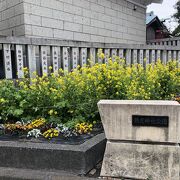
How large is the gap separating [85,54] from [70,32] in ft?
6.78

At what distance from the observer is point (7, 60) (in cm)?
455

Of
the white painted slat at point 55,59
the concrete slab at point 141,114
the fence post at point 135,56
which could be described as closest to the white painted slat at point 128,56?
the fence post at point 135,56

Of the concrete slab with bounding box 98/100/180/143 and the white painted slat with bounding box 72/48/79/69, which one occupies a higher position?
the white painted slat with bounding box 72/48/79/69

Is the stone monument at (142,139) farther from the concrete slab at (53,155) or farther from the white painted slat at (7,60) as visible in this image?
the white painted slat at (7,60)

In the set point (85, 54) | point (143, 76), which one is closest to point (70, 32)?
point (85, 54)

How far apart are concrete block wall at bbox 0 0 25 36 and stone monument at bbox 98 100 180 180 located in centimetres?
452

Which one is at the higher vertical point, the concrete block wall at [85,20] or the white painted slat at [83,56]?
the concrete block wall at [85,20]

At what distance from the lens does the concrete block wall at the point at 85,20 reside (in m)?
6.33

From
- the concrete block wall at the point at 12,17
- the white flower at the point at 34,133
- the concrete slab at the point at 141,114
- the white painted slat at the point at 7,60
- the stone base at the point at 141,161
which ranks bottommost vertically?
the stone base at the point at 141,161

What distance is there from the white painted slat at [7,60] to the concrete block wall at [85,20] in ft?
5.65

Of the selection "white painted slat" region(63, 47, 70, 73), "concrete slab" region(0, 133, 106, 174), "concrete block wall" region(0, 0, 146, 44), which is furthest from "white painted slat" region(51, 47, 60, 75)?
"concrete slab" region(0, 133, 106, 174)

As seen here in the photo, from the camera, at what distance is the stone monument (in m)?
2.36

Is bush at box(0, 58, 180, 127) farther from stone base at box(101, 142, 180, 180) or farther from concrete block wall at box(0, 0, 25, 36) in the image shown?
concrete block wall at box(0, 0, 25, 36)

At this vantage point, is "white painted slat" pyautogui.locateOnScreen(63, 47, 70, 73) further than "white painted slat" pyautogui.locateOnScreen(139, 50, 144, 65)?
No
